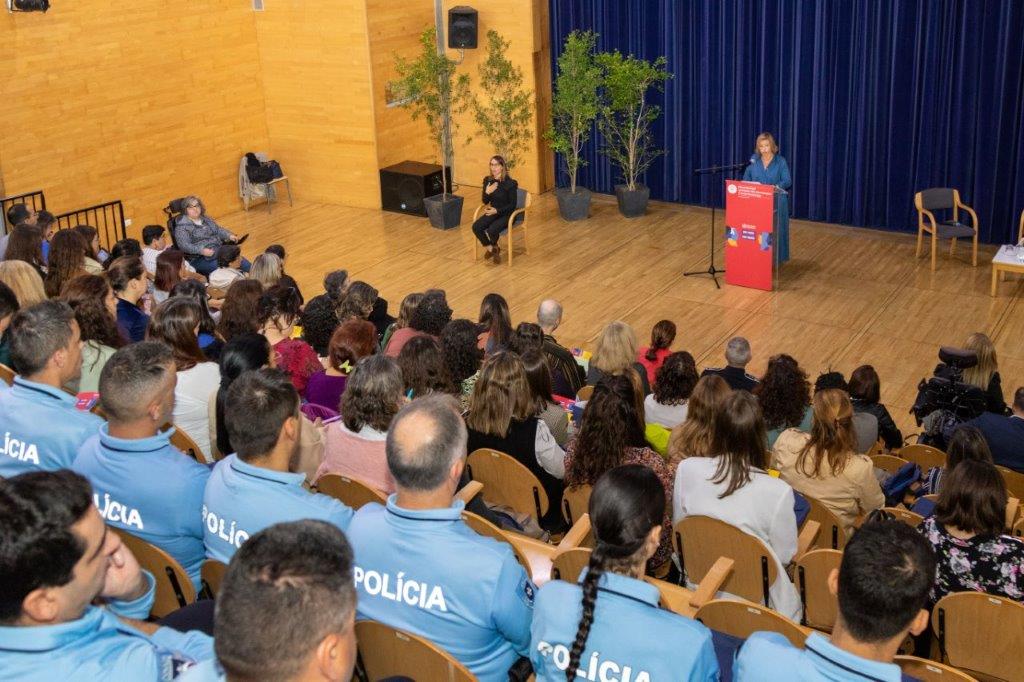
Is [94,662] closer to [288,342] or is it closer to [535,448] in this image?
[535,448]

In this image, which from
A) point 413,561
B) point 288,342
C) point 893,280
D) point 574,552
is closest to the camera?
point 413,561

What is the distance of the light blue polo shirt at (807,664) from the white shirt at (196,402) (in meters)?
3.15

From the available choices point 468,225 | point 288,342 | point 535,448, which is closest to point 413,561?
point 535,448

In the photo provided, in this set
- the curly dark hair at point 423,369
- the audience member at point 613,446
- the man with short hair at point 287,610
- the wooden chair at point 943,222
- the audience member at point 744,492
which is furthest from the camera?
the wooden chair at point 943,222

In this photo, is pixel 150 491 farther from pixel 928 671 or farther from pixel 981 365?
pixel 981 365

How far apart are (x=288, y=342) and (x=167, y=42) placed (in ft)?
25.2

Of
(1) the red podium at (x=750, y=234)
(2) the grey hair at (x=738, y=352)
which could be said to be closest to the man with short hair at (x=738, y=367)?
(2) the grey hair at (x=738, y=352)

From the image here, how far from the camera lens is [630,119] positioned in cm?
1219

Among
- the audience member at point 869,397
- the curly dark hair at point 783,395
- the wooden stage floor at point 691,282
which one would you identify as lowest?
the wooden stage floor at point 691,282

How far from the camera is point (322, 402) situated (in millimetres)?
5301

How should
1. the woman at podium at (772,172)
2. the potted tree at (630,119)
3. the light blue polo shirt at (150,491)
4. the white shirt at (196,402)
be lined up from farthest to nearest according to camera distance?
the potted tree at (630,119) < the woman at podium at (772,172) < the white shirt at (196,402) < the light blue polo shirt at (150,491)

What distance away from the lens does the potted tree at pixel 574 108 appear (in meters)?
11.9

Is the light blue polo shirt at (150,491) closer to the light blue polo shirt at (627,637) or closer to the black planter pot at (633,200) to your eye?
the light blue polo shirt at (627,637)

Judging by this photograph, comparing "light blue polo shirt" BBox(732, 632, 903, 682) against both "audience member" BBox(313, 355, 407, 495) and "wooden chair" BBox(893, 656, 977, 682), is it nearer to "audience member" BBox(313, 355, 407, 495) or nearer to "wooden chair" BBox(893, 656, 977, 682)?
"wooden chair" BBox(893, 656, 977, 682)
